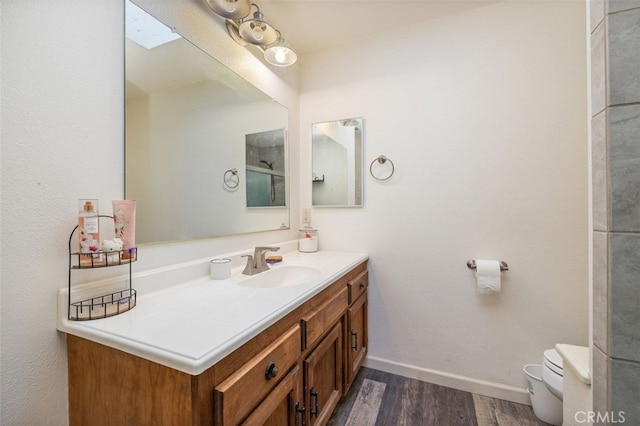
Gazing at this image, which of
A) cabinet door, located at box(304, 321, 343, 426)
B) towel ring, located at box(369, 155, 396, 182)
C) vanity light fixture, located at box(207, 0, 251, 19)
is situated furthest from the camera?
towel ring, located at box(369, 155, 396, 182)

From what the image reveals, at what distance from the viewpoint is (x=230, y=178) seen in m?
1.39

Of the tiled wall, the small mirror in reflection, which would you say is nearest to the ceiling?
the small mirror in reflection

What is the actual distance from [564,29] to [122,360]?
234cm

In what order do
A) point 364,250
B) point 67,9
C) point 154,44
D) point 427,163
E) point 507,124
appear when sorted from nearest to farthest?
point 67,9 → point 154,44 → point 507,124 → point 427,163 → point 364,250

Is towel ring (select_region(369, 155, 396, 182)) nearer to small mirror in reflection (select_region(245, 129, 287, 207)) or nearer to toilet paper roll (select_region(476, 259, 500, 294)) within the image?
small mirror in reflection (select_region(245, 129, 287, 207))

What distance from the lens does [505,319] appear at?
1.49 metres

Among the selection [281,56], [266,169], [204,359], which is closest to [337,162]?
[266,169]

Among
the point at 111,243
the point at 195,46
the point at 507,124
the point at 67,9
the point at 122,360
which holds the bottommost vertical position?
the point at 122,360

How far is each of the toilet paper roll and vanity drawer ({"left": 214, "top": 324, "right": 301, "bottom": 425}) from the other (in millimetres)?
1144

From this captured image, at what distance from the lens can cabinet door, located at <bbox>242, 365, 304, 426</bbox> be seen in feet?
2.27

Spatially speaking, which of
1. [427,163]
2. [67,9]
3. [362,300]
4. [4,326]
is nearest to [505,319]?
[362,300]

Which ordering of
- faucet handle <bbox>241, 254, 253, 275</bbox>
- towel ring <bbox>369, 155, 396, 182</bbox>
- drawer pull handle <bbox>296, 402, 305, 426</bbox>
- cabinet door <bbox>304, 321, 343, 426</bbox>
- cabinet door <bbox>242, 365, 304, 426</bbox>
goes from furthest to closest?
towel ring <bbox>369, 155, 396, 182</bbox>
faucet handle <bbox>241, 254, 253, 275</bbox>
cabinet door <bbox>304, 321, 343, 426</bbox>
drawer pull handle <bbox>296, 402, 305, 426</bbox>
cabinet door <bbox>242, 365, 304, 426</bbox>

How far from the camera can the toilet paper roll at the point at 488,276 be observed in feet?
4.70

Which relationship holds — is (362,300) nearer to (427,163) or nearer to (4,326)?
(427,163)
